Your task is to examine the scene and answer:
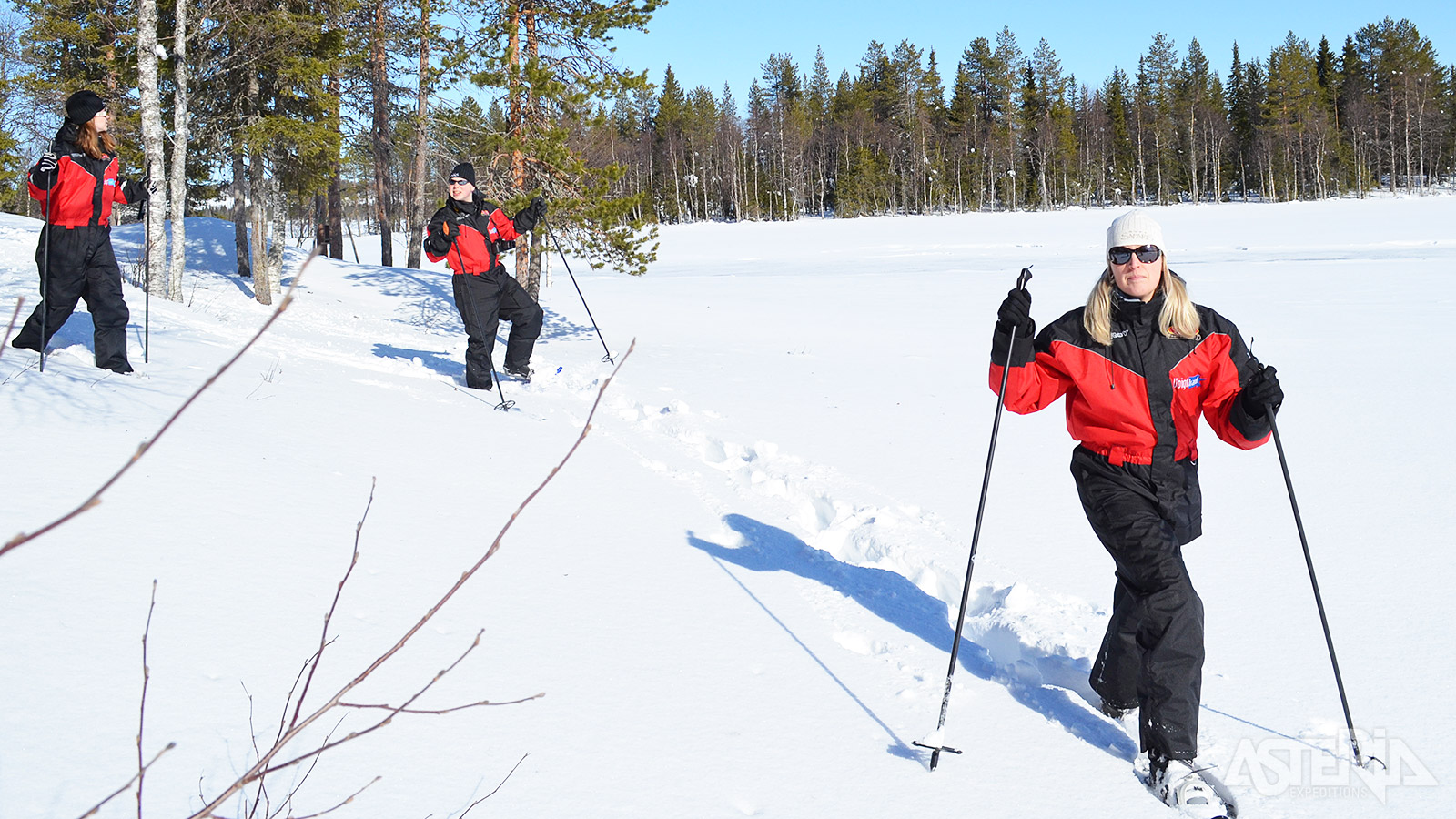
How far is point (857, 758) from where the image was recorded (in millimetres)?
2609

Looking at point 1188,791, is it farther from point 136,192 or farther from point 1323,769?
point 136,192

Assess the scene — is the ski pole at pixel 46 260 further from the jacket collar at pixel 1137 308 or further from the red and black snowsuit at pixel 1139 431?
the jacket collar at pixel 1137 308

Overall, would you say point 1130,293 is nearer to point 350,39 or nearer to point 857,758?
point 857,758

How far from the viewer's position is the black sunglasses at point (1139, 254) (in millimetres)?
3053

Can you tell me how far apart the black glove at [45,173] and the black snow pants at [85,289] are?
365 mm

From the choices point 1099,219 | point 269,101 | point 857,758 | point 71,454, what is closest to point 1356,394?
point 857,758

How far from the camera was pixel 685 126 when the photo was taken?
70875 millimetres

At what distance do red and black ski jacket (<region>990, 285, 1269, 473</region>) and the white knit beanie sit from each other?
193 millimetres

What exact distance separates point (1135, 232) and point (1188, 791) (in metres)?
1.77

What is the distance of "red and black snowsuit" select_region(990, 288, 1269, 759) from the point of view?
2895mm

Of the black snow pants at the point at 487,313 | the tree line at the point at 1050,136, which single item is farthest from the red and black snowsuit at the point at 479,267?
the tree line at the point at 1050,136

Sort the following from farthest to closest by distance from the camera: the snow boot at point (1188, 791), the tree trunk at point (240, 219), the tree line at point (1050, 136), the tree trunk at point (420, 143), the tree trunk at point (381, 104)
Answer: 1. the tree line at point (1050, 136)
2. the tree trunk at point (381, 104)
3. the tree trunk at point (420, 143)
4. the tree trunk at point (240, 219)
5. the snow boot at point (1188, 791)

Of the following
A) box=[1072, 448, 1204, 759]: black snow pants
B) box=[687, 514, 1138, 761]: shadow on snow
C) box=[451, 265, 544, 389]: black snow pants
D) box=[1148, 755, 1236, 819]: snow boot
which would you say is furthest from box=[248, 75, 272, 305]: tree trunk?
box=[1148, 755, 1236, 819]: snow boot

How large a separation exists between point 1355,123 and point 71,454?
251 feet
